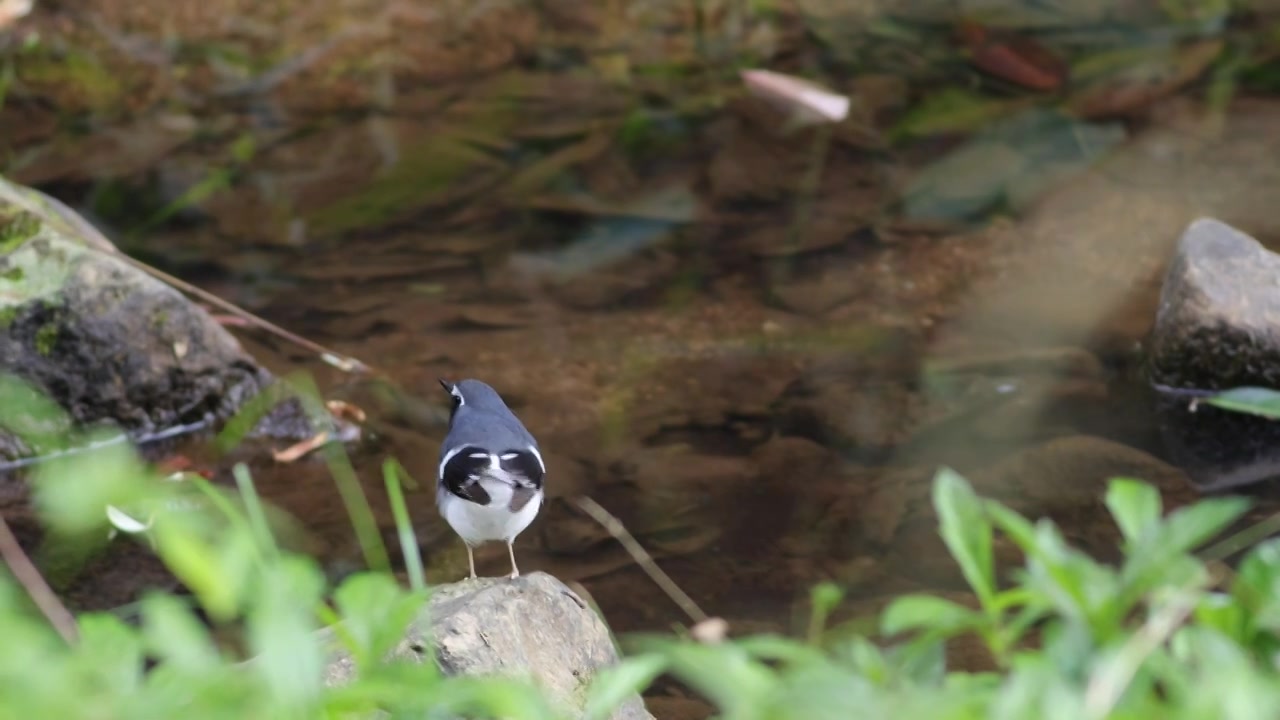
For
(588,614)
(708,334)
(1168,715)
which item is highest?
(1168,715)

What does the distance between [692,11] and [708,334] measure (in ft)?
15.4

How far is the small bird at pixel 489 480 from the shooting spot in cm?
377

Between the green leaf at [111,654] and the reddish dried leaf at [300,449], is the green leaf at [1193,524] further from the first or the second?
the reddish dried leaf at [300,449]

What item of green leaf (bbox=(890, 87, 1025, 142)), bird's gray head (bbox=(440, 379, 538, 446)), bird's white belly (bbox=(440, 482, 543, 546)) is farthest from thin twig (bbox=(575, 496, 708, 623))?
green leaf (bbox=(890, 87, 1025, 142))

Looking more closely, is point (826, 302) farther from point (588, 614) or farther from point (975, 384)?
point (588, 614)

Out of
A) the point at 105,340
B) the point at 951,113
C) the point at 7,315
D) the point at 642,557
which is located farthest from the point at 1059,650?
the point at 951,113

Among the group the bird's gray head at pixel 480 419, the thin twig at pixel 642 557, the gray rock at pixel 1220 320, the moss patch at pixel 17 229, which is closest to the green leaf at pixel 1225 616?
the bird's gray head at pixel 480 419

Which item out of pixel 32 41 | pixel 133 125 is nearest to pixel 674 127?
pixel 133 125

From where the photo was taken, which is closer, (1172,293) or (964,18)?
(1172,293)

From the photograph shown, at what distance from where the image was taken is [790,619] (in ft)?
14.8

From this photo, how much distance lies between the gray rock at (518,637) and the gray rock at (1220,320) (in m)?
3.18

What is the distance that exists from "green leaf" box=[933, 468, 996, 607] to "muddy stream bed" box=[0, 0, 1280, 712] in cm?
280

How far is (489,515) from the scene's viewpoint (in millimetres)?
3844

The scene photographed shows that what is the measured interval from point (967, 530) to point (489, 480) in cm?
220
